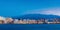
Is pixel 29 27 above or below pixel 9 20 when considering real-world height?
below

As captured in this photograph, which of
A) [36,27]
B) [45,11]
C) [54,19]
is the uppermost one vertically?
[45,11]

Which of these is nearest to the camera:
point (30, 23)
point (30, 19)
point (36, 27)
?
point (30, 19)

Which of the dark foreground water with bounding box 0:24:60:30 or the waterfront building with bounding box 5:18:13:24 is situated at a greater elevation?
the waterfront building with bounding box 5:18:13:24

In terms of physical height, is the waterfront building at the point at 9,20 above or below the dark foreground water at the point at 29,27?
above

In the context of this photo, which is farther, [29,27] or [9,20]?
[29,27]

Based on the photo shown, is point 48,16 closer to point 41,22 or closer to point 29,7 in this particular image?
point 41,22

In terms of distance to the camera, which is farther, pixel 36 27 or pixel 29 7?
pixel 36 27

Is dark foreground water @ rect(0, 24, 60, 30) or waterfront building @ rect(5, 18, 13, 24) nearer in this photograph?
waterfront building @ rect(5, 18, 13, 24)

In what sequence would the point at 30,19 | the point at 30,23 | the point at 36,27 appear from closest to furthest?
1. the point at 30,19
2. the point at 30,23
3. the point at 36,27

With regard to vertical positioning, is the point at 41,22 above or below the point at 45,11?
below

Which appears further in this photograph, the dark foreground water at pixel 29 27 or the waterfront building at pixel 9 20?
the dark foreground water at pixel 29 27

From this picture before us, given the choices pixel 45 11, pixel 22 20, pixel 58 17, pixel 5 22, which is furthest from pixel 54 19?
pixel 5 22
